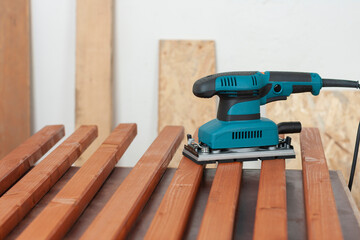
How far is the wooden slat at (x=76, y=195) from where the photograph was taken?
978mm

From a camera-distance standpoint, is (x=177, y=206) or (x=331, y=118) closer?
(x=177, y=206)

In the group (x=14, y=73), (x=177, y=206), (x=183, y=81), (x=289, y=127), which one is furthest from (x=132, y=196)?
(x=14, y=73)

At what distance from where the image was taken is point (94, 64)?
2992 mm

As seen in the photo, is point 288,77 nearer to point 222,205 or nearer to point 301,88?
point 301,88

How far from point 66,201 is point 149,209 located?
20 cm

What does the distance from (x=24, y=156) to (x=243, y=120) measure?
2.24 feet

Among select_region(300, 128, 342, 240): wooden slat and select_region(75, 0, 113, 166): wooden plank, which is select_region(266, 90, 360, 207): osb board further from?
select_region(300, 128, 342, 240): wooden slat

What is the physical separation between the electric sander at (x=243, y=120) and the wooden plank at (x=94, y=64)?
1608mm

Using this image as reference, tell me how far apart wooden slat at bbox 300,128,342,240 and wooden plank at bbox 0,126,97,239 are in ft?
2.13

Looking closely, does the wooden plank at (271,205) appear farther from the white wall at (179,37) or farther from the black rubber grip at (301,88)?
the white wall at (179,37)

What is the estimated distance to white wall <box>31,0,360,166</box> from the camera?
9.38 feet

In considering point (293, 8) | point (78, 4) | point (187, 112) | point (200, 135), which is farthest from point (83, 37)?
point (200, 135)

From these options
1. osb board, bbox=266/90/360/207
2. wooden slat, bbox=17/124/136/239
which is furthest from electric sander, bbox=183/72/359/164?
osb board, bbox=266/90/360/207

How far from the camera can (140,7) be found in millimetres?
2988
